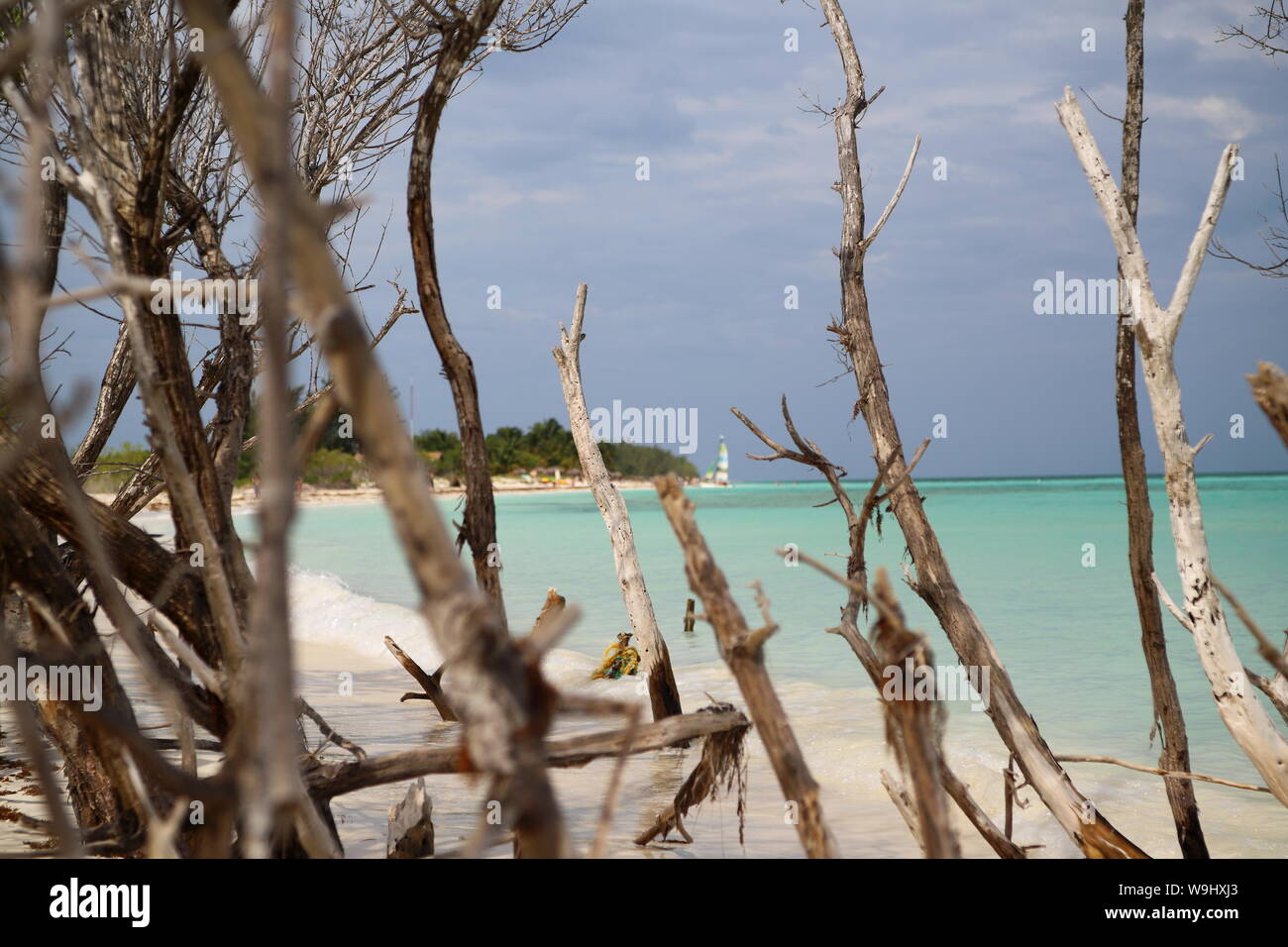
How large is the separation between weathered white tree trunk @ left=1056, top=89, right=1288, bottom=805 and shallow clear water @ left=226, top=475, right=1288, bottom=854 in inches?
116

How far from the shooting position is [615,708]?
0.98 meters

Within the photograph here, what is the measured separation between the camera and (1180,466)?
3281mm

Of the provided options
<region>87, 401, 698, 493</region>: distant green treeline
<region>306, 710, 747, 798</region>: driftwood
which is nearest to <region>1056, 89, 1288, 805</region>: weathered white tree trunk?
<region>306, 710, 747, 798</region>: driftwood

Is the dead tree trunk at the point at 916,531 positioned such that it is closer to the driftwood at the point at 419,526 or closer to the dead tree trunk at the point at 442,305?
the dead tree trunk at the point at 442,305

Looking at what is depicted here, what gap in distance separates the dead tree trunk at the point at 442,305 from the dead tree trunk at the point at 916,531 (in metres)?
2.33

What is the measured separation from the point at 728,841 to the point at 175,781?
4.26 meters

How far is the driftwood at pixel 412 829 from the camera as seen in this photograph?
368 cm

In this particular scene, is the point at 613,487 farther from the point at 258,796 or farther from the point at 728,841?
Answer: the point at 258,796

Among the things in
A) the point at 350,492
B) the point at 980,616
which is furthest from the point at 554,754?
the point at 350,492

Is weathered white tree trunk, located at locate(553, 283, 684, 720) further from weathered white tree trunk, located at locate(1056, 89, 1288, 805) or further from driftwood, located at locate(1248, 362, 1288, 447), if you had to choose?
driftwood, located at locate(1248, 362, 1288, 447)

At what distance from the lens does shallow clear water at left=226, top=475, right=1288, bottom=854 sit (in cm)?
785

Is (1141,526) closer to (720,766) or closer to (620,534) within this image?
(720,766)

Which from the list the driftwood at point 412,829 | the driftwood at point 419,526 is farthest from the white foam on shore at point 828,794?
the driftwood at point 419,526

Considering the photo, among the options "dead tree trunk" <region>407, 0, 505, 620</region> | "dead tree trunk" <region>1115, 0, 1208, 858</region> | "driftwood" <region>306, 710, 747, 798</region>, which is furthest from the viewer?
"dead tree trunk" <region>1115, 0, 1208, 858</region>
